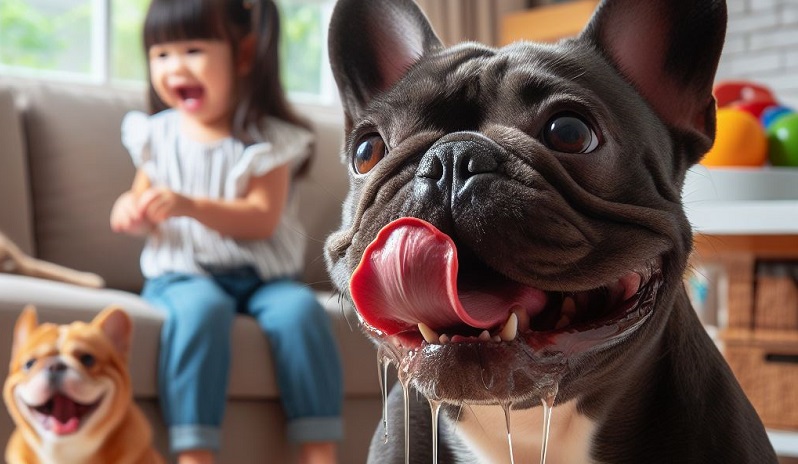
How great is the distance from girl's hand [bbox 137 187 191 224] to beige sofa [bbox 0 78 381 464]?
18cm

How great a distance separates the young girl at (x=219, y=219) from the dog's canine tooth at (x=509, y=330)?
126cm

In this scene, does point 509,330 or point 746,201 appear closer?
point 509,330

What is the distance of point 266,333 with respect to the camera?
198 cm

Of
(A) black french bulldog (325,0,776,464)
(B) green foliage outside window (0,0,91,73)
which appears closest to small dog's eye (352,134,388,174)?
(A) black french bulldog (325,0,776,464)

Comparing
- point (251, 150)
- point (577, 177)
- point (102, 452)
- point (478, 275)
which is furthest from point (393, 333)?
point (251, 150)

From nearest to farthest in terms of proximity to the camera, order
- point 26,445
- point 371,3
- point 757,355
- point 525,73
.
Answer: point 525,73 → point 371,3 → point 26,445 → point 757,355

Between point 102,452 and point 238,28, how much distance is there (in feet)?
3.48

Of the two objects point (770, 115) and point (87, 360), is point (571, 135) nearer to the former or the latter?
point (87, 360)

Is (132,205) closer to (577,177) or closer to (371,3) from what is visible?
(371,3)

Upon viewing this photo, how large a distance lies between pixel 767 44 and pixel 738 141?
109 inches

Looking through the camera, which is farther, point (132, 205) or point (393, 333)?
point (132, 205)

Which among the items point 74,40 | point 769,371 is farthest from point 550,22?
point 769,371

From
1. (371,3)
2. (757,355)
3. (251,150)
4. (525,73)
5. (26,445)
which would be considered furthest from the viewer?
(251,150)

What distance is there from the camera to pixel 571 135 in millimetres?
711
